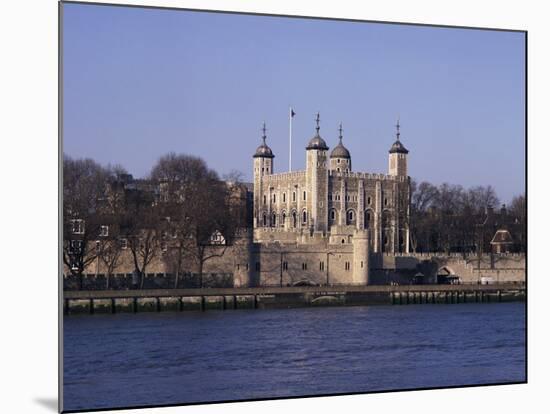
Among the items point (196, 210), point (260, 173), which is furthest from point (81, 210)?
point (260, 173)

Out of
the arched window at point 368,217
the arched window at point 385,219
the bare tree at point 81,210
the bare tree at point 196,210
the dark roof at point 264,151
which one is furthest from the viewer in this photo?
Result: the arched window at point 368,217

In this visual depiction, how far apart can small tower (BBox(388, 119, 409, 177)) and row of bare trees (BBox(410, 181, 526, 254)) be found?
1.07 feet

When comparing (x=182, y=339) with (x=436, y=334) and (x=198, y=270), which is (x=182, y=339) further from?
(x=198, y=270)

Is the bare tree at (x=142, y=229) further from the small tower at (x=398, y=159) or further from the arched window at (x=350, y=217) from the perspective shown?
the arched window at (x=350, y=217)

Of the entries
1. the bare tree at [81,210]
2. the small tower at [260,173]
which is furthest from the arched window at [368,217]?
the bare tree at [81,210]

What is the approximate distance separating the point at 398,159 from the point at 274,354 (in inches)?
196

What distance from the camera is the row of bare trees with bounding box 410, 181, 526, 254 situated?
49.4 feet

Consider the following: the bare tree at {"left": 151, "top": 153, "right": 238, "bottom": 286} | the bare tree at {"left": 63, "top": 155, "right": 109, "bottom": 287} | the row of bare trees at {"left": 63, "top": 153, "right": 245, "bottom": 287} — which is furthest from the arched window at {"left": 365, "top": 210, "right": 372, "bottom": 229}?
the bare tree at {"left": 63, "top": 155, "right": 109, "bottom": 287}

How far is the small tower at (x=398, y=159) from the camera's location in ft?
39.2

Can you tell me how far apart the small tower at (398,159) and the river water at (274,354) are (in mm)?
1800

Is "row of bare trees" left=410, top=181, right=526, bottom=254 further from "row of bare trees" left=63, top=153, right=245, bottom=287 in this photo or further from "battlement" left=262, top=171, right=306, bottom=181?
"row of bare trees" left=63, top=153, right=245, bottom=287

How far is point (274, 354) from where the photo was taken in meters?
9.84
